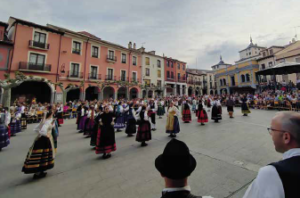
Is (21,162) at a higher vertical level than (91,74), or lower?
lower

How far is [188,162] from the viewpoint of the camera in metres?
0.97

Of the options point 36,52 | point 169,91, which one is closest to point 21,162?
point 36,52

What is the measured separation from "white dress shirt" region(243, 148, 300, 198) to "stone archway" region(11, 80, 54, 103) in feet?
67.3

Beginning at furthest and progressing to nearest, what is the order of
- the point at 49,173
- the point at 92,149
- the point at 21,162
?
the point at 92,149 → the point at 21,162 → the point at 49,173

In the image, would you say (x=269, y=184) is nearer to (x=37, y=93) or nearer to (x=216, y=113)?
(x=216, y=113)

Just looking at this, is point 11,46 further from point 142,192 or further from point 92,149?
point 142,192

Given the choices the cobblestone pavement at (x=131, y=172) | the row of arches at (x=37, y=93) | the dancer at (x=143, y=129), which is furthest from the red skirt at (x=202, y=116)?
the row of arches at (x=37, y=93)

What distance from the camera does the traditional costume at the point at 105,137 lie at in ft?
14.4

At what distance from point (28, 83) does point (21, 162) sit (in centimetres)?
1859

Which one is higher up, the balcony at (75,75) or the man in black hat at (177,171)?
the balcony at (75,75)

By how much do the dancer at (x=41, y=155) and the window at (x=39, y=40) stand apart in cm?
1877

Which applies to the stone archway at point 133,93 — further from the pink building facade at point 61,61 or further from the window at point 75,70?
the window at point 75,70

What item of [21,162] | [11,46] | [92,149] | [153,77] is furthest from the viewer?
[153,77]

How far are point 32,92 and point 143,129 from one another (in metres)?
20.5
